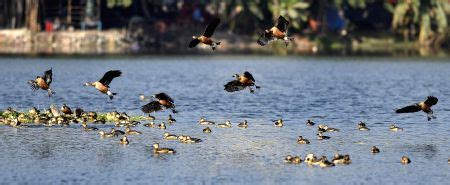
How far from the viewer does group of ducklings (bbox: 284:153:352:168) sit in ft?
107

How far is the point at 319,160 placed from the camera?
32844 mm

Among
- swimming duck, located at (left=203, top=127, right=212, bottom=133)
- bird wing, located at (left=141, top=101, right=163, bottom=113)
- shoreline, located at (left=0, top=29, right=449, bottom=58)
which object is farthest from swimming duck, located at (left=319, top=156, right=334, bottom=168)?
shoreline, located at (left=0, top=29, right=449, bottom=58)

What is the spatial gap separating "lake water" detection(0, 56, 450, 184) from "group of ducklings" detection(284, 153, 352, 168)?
294 mm

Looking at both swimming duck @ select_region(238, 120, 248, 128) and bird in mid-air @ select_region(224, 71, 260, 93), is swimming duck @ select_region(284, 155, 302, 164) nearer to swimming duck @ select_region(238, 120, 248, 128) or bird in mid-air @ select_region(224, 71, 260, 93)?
bird in mid-air @ select_region(224, 71, 260, 93)

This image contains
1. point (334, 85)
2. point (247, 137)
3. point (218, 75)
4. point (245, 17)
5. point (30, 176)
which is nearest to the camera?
point (30, 176)

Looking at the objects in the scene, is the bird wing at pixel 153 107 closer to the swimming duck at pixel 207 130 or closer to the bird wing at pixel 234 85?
the swimming duck at pixel 207 130

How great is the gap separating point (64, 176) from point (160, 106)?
9727mm

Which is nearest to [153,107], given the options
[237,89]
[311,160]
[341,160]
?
[237,89]

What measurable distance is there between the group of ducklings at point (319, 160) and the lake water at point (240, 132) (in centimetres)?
29

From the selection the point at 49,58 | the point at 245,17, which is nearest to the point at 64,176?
the point at 49,58

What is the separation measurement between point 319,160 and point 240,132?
8317 millimetres

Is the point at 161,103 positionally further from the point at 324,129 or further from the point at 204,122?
the point at 324,129

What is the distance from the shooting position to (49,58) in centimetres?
8556

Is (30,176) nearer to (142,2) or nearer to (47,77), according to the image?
(47,77)
